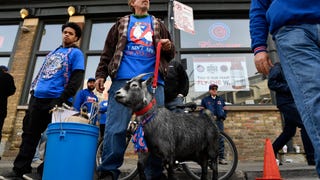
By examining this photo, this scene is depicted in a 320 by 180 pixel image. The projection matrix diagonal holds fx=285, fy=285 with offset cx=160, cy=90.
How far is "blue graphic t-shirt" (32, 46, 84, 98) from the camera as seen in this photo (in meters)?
3.79

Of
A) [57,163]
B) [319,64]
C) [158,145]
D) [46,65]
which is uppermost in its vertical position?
[46,65]

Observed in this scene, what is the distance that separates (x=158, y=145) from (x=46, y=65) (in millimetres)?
2148

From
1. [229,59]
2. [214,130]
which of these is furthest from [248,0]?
[214,130]

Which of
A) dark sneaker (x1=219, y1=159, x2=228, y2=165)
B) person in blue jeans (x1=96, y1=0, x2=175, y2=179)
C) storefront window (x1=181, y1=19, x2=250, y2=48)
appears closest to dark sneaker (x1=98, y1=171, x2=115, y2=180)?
person in blue jeans (x1=96, y1=0, x2=175, y2=179)

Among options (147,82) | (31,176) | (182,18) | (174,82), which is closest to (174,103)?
(174,82)

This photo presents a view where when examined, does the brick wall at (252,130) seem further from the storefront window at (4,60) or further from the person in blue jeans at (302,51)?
the storefront window at (4,60)

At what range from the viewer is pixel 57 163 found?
288cm

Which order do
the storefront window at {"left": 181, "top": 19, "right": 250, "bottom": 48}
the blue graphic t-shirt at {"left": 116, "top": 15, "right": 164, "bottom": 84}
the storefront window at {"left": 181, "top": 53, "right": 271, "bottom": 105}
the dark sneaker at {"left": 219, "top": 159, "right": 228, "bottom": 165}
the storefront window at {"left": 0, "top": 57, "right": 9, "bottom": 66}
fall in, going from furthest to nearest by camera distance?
the storefront window at {"left": 0, "top": 57, "right": 9, "bottom": 66} < the storefront window at {"left": 181, "top": 19, "right": 250, "bottom": 48} < the storefront window at {"left": 181, "top": 53, "right": 271, "bottom": 105} < the dark sneaker at {"left": 219, "top": 159, "right": 228, "bottom": 165} < the blue graphic t-shirt at {"left": 116, "top": 15, "right": 164, "bottom": 84}

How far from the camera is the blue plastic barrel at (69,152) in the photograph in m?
2.88

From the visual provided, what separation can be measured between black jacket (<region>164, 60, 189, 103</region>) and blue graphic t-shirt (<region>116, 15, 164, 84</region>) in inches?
50.8

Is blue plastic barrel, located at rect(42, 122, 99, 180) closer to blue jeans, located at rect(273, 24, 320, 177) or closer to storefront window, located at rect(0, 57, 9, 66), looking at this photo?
blue jeans, located at rect(273, 24, 320, 177)

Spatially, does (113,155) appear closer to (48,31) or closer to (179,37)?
(179,37)

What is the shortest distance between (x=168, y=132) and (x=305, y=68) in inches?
63.3

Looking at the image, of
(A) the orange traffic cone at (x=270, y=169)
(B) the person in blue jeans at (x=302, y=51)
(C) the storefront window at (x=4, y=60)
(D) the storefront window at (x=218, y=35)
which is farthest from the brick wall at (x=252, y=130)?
(C) the storefront window at (x=4, y=60)
